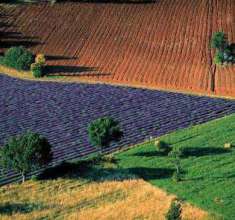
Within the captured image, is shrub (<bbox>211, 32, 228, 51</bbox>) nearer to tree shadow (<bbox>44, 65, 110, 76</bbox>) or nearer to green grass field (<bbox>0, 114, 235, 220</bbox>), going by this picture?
tree shadow (<bbox>44, 65, 110, 76</bbox>)

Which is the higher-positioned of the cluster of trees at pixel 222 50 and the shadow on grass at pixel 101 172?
the cluster of trees at pixel 222 50

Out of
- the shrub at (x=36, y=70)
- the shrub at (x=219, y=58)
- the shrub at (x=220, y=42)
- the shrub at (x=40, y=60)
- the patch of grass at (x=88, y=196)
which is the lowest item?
the patch of grass at (x=88, y=196)

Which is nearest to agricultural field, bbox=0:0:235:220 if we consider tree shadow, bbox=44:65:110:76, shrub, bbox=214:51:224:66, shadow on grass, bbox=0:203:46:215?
shadow on grass, bbox=0:203:46:215

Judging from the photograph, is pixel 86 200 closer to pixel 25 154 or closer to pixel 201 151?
pixel 25 154

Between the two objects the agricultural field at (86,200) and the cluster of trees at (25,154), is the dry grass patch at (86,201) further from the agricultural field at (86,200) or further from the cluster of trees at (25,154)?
the cluster of trees at (25,154)

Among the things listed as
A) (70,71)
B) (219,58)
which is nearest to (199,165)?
(219,58)

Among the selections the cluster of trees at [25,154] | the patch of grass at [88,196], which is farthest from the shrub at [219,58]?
the cluster of trees at [25,154]

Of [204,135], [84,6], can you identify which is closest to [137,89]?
[204,135]

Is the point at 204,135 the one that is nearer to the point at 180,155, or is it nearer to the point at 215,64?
the point at 180,155
